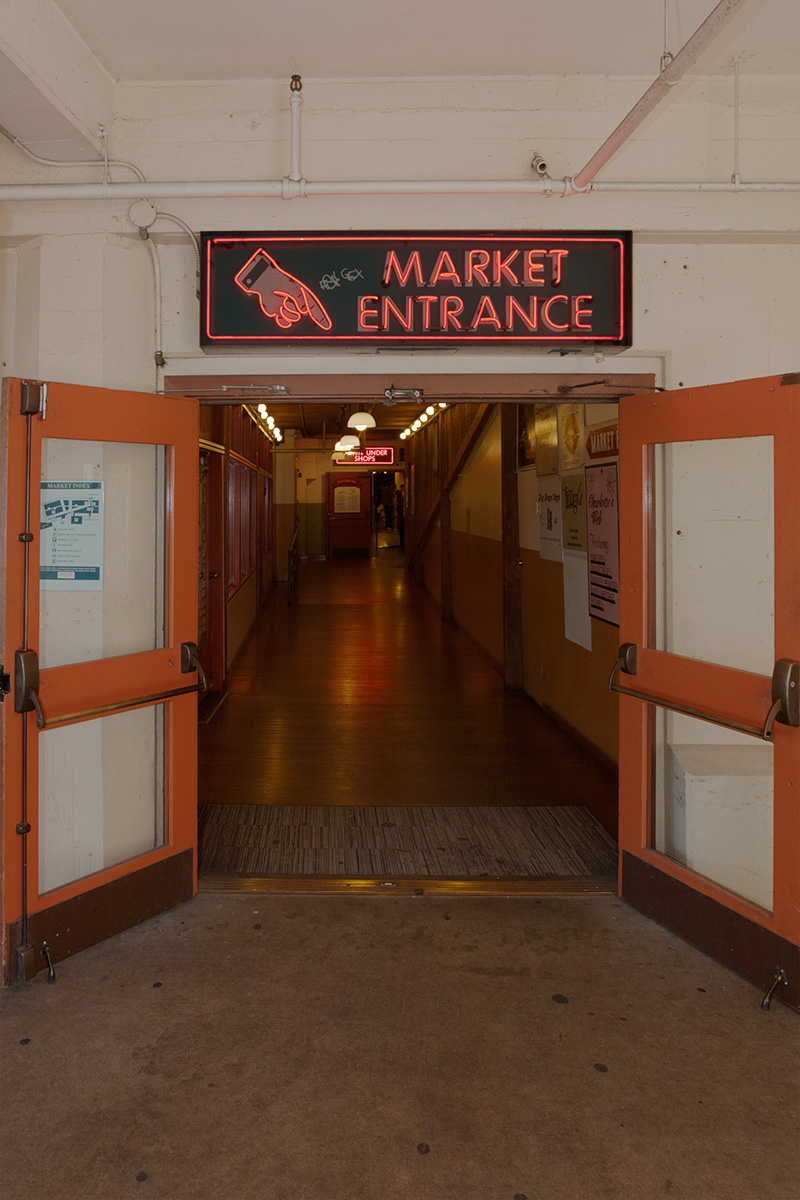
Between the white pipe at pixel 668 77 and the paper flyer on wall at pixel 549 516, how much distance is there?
2963 mm

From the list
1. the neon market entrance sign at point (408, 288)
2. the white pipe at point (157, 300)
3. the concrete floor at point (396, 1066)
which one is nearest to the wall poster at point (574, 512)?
the neon market entrance sign at point (408, 288)

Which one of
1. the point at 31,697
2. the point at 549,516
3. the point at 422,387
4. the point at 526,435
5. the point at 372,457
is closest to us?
the point at 31,697

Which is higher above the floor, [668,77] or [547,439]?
[668,77]

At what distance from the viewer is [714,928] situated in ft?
9.72

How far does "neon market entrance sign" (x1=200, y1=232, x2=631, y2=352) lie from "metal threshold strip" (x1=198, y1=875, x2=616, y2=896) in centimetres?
223

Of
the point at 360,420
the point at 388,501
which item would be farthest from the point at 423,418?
the point at 388,501

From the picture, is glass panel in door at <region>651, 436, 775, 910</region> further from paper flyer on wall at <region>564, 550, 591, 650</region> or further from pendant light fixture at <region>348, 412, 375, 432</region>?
pendant light fixture at <region>348, 412, 375, 432</region>

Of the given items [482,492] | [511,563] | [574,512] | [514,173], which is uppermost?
[514,173]

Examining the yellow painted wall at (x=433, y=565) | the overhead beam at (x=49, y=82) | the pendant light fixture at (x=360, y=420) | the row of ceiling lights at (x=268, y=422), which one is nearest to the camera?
the overhead beam at (x=49, y=82)

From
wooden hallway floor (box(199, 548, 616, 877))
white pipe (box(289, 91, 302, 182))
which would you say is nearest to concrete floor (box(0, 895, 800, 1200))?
wooden hallway floor (box(199, 548, 616, 877))

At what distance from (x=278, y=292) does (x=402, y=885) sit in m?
2.51

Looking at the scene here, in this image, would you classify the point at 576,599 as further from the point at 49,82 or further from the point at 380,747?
the point at 49,82

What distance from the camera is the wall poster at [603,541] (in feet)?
15.9

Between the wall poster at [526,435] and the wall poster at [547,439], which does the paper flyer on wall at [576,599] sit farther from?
the wall poster at [526,435]
